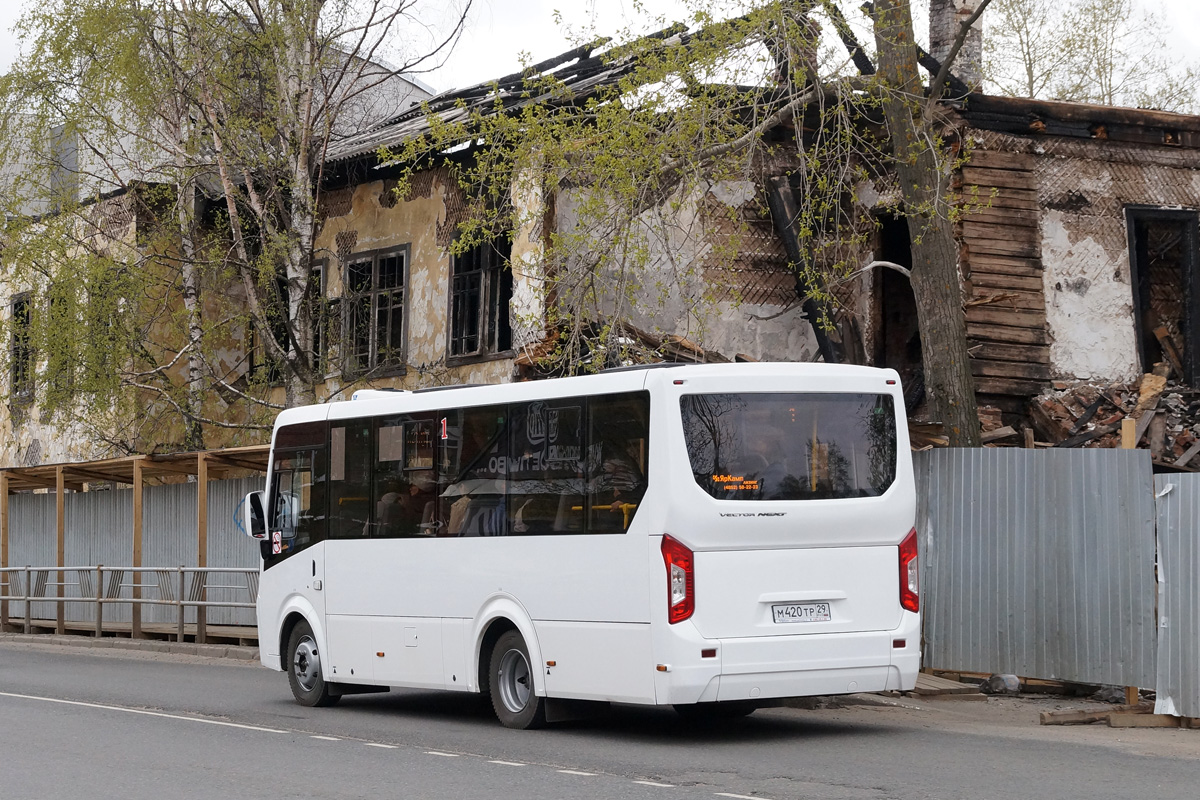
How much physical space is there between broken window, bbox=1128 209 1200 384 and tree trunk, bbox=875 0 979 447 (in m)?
6.44

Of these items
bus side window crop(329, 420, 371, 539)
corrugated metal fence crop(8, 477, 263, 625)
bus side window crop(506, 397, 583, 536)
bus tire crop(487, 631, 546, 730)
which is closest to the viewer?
bus side window crop(506, 397, 583, 536)

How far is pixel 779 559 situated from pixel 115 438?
20070mm

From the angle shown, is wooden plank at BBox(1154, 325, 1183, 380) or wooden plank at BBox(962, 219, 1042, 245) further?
wooden plank at BBox(1154, 325, 1183, 380)

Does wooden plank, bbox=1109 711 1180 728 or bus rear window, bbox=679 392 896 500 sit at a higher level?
bus rear window, bbox=679 392 896 500

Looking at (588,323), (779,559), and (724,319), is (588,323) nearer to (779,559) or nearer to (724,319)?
(724,319)

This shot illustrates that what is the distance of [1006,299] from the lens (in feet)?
70.2

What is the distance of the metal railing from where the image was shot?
2312cm

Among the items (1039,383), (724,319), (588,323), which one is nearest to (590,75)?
(724,319)

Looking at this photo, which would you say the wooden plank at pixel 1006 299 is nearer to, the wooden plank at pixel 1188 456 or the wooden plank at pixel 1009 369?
the wooden plank at pixel 1009 369

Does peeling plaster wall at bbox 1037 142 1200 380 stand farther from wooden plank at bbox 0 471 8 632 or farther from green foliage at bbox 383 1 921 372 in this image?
wooden plank at bbox 0 471 8 632

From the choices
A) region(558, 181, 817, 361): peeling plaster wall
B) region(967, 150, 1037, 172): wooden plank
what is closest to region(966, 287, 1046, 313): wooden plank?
region(967, 150, 1037, 172): wooden plank

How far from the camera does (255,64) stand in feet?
81.2

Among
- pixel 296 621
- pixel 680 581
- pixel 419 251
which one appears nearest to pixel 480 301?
pixel 419 251

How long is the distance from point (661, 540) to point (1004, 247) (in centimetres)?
1248
